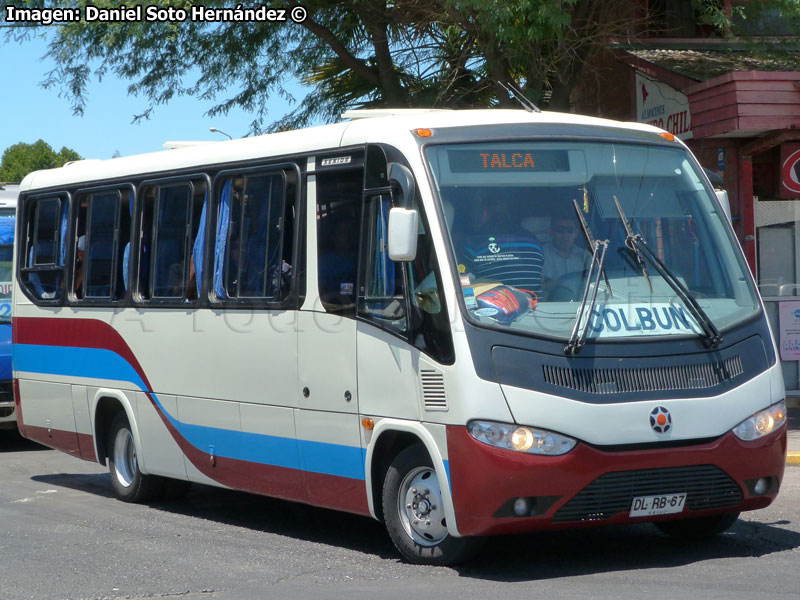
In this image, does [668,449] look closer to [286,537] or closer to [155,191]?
[286,537]

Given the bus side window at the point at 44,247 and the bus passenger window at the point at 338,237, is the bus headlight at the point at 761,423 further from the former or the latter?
the bus side window at the point at 44,247

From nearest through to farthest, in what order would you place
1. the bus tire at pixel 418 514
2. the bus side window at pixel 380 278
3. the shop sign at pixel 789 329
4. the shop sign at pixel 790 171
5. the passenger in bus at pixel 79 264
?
the bus tire at pixel 418 514, the bus side window at pixel 380 278, the passenger in bus at pixel 79 264, the shop sign at pixel 790 171, the shop sign at pixel 789 329

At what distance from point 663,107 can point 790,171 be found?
2.41m

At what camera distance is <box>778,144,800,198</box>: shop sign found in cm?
1527

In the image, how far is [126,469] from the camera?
11.2 m

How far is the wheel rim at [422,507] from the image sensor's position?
24.6ft

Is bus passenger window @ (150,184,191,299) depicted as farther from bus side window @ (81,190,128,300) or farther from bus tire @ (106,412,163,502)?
bus tire @ (106,412,163,502)

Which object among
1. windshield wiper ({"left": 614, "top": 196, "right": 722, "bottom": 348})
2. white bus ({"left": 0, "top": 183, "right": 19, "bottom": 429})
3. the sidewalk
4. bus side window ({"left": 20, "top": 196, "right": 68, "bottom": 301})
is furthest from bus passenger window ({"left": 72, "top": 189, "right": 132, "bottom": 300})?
the sidewalk

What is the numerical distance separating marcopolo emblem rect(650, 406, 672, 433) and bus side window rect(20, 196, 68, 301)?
21.4 ft

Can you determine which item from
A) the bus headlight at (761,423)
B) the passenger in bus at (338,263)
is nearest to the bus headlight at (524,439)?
the bus headlight at (761,423)

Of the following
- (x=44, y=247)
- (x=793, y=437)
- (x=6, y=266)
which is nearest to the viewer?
(x=44, y=247)

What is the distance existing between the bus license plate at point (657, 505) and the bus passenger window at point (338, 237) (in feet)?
7.03

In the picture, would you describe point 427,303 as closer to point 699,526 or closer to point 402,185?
point 402,185

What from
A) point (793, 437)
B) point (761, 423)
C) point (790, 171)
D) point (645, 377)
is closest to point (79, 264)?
point (645, 377)
